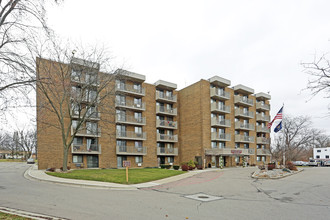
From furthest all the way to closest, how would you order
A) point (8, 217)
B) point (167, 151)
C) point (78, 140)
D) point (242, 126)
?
point (242, 126) < point (167, 151) < point (78, 140) < point (8, 217)

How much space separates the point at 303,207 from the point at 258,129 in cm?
3959

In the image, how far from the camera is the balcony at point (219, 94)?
3759 centimetres

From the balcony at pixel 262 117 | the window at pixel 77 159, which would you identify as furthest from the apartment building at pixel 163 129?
the balcony at pixel 262 117

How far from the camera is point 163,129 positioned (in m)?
39.3

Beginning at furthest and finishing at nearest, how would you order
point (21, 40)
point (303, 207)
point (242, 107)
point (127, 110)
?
point (242, 107) → point (127, 110) → point (21, 40) → point (303, 207)

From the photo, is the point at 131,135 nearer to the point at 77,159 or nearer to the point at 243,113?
the point at 77,159

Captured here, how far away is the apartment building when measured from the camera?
96.0 feet

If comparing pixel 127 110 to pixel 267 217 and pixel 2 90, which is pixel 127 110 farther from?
pixel 267 217

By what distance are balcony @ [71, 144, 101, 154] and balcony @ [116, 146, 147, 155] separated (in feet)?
9.28

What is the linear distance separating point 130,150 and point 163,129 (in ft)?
26.8

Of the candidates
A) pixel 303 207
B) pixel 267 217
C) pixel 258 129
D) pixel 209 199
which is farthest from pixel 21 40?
pixel 258 129

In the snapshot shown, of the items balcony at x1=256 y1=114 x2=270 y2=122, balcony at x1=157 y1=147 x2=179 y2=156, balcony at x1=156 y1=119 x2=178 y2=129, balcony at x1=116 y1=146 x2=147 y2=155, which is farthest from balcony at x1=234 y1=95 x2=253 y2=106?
balcony at x1=116 y1=146 x2=147 y2=155

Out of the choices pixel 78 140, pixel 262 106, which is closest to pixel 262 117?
pixel 262 106

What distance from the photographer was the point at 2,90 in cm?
1034
